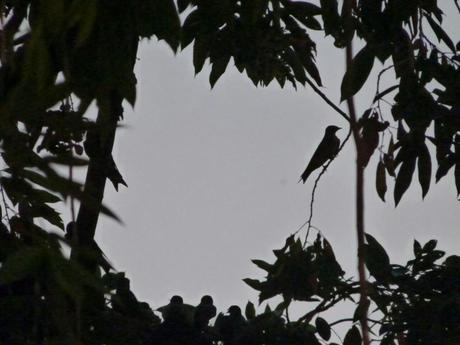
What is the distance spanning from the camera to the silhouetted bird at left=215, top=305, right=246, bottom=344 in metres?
2.12

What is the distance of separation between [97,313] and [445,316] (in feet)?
2.01

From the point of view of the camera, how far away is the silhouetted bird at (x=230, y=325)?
2119mm

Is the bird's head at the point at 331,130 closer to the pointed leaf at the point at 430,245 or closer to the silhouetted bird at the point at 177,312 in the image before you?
the pointed leaf at the point at 430,245

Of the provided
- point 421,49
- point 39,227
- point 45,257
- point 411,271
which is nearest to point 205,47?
point 421,49

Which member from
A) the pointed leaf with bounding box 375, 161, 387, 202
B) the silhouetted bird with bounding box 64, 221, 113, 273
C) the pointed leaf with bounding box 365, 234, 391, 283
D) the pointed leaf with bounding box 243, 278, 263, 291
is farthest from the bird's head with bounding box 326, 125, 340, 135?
the silhouetted bird with bounding box 64, 221, 113, 273

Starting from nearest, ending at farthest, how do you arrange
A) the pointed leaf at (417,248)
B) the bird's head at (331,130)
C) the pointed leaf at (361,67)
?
the pointed leaf at (361,67)
the bird's head at (331,130)
the pointed leaf at (417,248)

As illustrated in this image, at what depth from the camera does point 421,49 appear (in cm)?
210

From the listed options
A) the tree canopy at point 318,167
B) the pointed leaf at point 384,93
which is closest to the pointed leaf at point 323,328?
the tree canopy at point 318,167

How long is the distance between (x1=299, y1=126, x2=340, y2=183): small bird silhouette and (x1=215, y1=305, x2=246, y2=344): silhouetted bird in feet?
1.05

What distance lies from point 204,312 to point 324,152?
386 mm

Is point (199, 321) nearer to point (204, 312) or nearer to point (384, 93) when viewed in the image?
point (204, 312)

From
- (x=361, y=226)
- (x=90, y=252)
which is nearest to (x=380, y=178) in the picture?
(x=361, y=226)

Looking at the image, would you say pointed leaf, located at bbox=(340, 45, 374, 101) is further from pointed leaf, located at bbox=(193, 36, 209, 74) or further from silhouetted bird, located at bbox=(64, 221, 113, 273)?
silhouetted bird, located at bbox=(64, 221, 113, 273)

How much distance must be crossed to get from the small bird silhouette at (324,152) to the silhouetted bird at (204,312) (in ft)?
1.06
